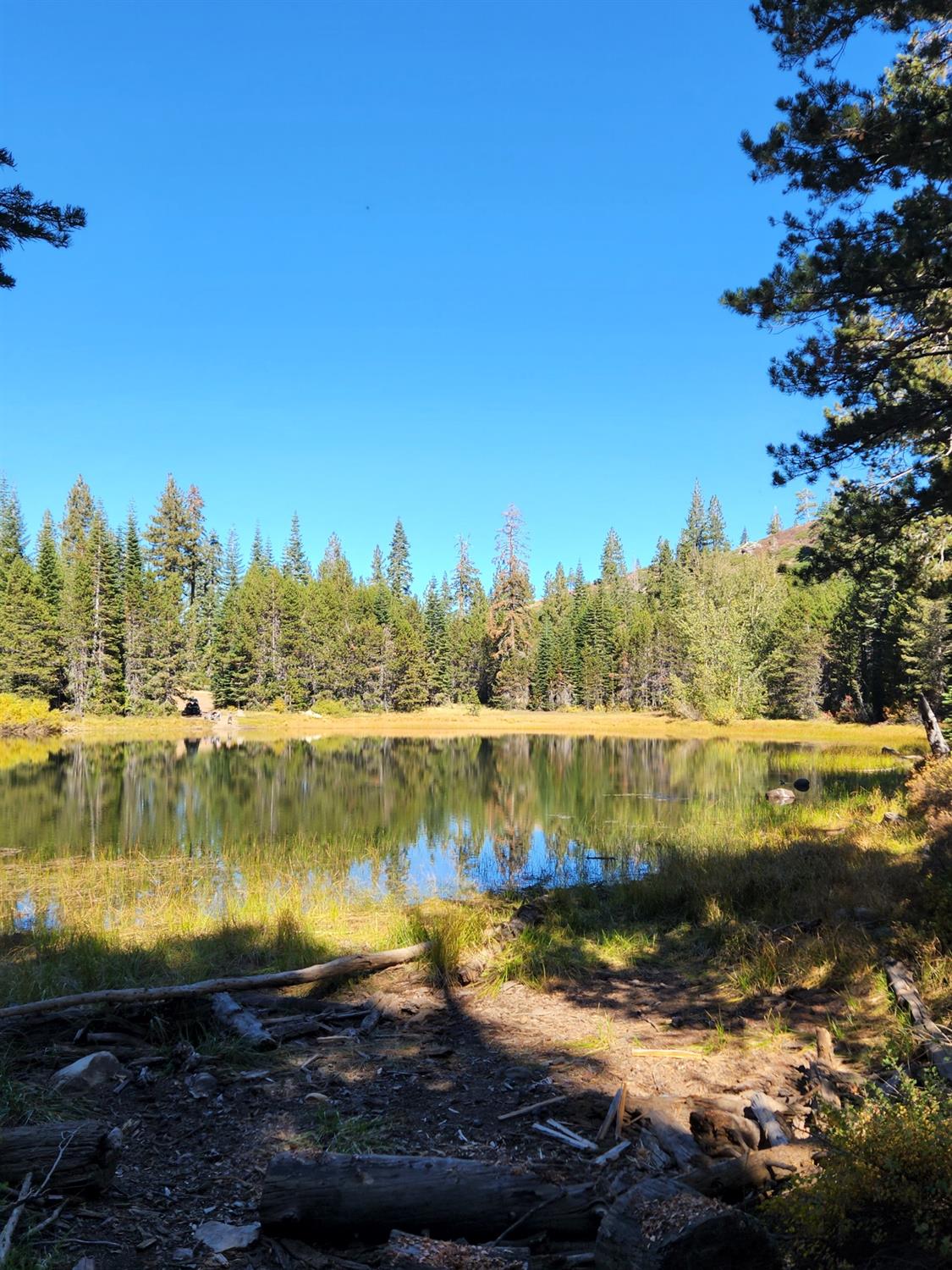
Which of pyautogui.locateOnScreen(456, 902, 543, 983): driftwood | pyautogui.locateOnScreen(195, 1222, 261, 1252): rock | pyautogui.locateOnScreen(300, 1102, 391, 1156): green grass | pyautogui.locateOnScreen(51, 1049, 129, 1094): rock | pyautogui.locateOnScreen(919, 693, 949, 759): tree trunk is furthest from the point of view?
pyautogui.locateOnScreen(919, 693, 949, 759): tree trunk

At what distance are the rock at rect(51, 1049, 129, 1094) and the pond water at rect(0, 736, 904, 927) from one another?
→ 6868mm

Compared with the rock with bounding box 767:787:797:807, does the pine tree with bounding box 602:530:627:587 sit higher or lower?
higher

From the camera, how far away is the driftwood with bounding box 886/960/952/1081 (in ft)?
13.2

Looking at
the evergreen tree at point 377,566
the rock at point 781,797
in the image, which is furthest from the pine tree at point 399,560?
the rock at point 781,797

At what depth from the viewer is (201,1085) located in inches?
184

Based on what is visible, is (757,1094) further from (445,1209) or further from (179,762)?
(179,762)

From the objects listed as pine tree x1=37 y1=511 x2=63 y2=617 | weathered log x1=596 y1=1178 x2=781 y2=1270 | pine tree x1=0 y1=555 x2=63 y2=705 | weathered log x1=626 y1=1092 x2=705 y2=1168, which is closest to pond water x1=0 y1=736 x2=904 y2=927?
weathered log x1=626 y1=1092 x2=705 y2=1168

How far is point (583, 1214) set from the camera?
3154mm

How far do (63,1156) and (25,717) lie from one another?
173ft

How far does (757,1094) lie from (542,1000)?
2.73 meters

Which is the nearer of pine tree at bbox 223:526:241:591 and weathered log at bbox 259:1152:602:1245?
weathered log at bbox 259:1152:602:1245

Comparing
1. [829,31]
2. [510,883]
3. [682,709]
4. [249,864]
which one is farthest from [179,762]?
[682,709]

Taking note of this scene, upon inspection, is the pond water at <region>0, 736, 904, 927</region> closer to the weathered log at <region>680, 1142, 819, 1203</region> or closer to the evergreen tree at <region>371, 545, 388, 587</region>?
the weathered log at <region>680, 1142, 819, 1203</region>

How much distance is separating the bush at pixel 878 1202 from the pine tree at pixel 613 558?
361ft
